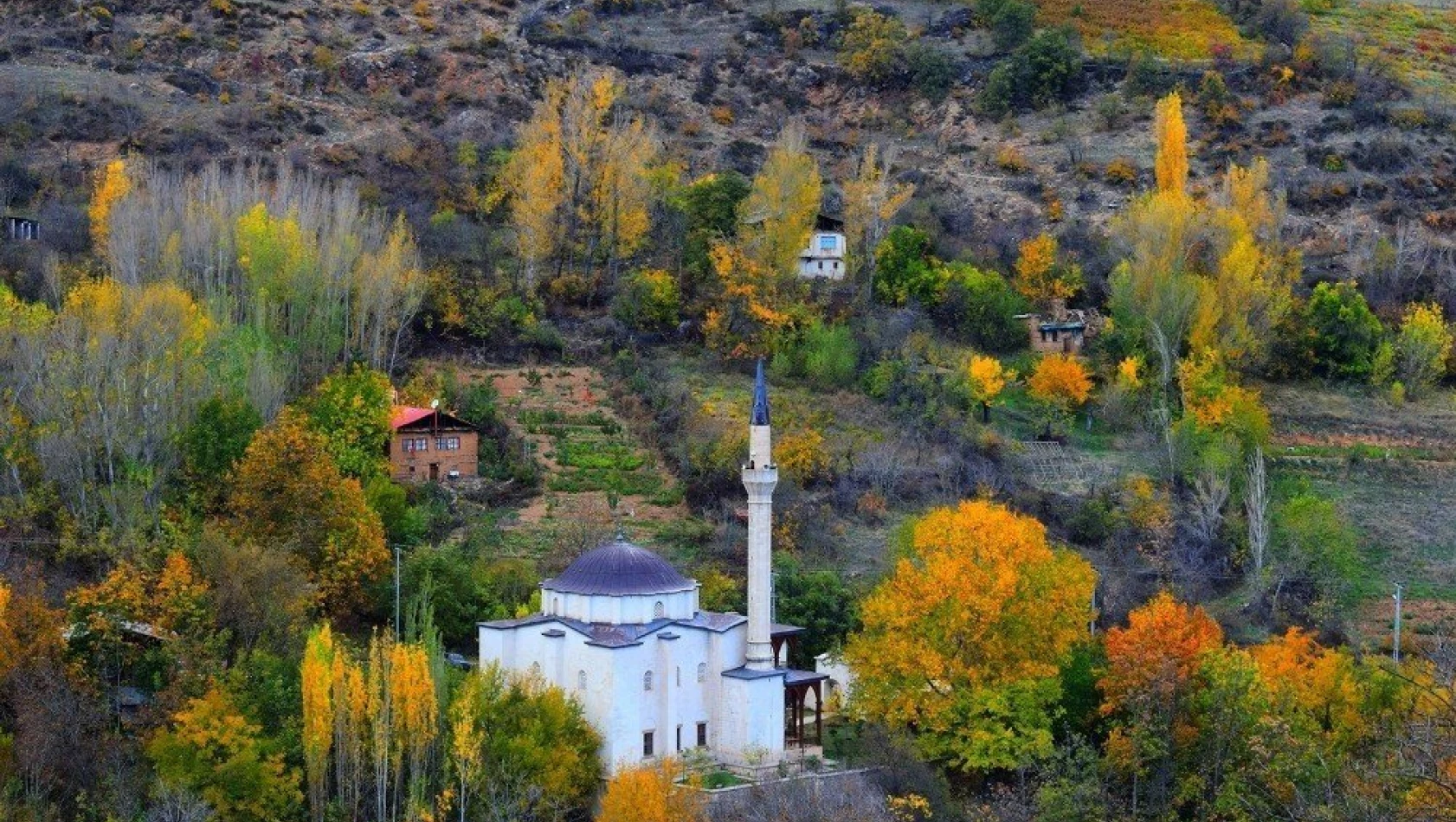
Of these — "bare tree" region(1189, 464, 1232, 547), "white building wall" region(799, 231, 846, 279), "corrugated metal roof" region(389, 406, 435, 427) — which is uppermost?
"white building wall" region(799, 231, 846, 279)

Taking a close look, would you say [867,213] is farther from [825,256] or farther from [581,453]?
[581,453]

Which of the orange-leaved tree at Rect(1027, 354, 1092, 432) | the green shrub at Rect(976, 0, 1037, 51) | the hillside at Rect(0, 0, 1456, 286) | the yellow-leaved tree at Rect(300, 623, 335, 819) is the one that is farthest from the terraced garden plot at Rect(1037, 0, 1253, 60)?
the yellow-leaved tree at Rect(300, 623, 335, 819)

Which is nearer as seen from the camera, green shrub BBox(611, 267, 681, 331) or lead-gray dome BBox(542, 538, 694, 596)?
lead-gray dome BBox(542, 538, 694, 596)

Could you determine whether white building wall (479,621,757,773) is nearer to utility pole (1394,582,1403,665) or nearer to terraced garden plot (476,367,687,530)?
terraced garden plot (476,367,687,530)

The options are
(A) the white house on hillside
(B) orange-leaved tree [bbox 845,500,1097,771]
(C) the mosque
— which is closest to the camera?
(C) the mosque

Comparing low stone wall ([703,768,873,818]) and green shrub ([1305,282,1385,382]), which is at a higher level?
green shrub ([1305,282,1385,382])

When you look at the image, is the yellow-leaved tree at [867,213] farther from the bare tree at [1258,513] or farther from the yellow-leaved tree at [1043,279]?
the bare tree at [1258,513]

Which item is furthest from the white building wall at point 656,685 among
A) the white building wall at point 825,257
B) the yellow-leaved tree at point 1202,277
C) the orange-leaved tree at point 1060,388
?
the white building wall at point 825,257

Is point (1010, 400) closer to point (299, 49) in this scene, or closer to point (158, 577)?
point (158, 577)
